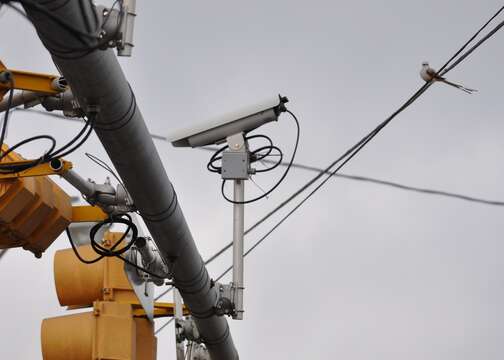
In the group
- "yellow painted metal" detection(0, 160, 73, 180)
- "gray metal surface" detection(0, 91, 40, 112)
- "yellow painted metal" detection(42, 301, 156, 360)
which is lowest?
"yellow painted metal" detection(42, 301, 156, 360)

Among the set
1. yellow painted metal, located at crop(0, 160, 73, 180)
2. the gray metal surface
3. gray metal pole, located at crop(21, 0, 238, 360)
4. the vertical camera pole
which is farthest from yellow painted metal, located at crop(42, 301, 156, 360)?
the gray metal surface

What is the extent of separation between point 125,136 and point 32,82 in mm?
1317

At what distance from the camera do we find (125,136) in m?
6.10

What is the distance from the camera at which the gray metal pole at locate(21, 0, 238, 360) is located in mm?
5055

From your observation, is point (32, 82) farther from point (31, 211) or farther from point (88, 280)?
point (88, 280)

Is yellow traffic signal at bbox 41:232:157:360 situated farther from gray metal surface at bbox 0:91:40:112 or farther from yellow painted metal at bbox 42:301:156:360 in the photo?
gray metal surface at bbox 0:91:40:112

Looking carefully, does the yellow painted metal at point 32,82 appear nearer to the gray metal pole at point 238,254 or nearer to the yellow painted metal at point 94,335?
the gray metal pole at point 238,254

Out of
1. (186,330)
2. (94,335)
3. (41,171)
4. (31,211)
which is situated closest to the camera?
(41,171)

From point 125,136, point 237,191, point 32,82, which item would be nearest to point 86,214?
point 237,191

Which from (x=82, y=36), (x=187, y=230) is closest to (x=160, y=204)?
(x=187, y=230)

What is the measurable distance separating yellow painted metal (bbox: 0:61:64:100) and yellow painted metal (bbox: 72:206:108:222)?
1.84m

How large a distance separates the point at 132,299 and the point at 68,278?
0.76 metres

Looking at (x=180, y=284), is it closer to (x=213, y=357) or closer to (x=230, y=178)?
(x=230, y=178)

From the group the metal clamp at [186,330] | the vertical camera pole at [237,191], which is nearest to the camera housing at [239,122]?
the vertical camera pole at [237,191]
